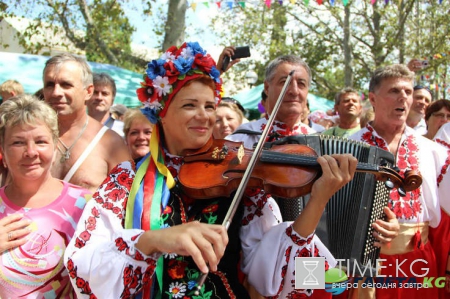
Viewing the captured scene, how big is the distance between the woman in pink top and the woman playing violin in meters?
0.36

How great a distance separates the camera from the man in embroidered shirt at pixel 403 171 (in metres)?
3.19

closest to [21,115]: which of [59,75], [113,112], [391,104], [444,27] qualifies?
[59,75]

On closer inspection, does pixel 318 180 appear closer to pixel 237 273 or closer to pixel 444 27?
pixel 237 273

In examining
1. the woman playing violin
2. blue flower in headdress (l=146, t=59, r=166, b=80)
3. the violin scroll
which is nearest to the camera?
the woman playing violin

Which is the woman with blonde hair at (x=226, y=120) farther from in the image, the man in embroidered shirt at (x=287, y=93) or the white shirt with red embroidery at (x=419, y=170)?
the white shirt with red embroidery at (x=419, y=170)

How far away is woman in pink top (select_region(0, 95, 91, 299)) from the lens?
2047 mm

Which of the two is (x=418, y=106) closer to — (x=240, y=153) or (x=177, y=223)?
(x=240, y=153)

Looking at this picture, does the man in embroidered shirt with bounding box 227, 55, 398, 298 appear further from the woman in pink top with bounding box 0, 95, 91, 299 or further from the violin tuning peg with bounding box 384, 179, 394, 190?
the woman in pink top with bounding box 0, 95, 91, 299

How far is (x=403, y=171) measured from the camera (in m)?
3.13

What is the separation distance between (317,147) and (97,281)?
4.48 feet

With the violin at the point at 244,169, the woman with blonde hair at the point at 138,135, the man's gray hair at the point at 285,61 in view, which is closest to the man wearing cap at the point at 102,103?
the woman with blonde hair at the point at 138,135

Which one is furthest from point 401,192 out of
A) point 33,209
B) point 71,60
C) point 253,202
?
point 71,60

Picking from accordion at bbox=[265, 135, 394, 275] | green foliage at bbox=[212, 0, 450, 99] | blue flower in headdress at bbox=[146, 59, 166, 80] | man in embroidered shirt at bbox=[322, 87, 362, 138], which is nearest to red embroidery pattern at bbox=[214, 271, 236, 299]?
accordion at bbox=[265, 135, 394, 275]

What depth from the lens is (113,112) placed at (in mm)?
6492
